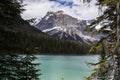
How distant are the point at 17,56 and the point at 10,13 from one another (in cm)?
129

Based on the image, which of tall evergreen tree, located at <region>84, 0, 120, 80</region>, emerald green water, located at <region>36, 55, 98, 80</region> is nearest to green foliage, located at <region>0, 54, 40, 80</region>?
tall evergreen tree, located at <region>84, 0, 120, 80</region>

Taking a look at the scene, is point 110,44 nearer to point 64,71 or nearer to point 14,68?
point 14,68

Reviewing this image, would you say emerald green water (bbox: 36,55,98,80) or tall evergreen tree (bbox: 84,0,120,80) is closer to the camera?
tall evergreen tree (bbox: 84,0,120,80)

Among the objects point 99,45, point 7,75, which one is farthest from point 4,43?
point 99,45

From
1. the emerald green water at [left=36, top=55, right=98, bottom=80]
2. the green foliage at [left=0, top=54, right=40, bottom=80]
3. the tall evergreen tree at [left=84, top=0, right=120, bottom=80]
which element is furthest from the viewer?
the emerald green water at [left=36, top=55, right=98, bottom=80]

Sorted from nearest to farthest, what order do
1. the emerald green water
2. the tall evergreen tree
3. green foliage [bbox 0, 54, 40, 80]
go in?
the tall evergreen tree, green foliage [bbox 0, 54, 40, 80], the emerald green water

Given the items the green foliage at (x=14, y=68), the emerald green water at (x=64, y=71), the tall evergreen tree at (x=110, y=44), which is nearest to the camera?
the tall evergreen tree at (x=110, y=44)

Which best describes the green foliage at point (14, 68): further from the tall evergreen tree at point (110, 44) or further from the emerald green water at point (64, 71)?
the emerald green water at point (64, 71)

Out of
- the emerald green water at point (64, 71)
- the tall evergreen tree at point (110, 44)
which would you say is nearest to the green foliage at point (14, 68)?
the tall evergreen tree at point (110, 44)

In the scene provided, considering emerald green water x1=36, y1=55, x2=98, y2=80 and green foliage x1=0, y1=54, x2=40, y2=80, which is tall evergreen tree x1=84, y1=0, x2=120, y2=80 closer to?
green foliage x1=0, y1=54, x2=40, y2=80

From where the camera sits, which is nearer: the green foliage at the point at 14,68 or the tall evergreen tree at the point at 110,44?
the tall evergreen tree at the point at 110,44

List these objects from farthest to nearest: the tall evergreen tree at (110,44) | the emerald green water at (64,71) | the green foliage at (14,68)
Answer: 1. the emerald green water at (64,71)
2. the green foliage at (14,68)
3. the tall evergreen tree at (110,44)

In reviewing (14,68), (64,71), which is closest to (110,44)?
(14,68)

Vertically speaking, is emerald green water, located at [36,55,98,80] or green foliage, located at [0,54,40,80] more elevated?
green foliage, located at [0,54,40,80]
